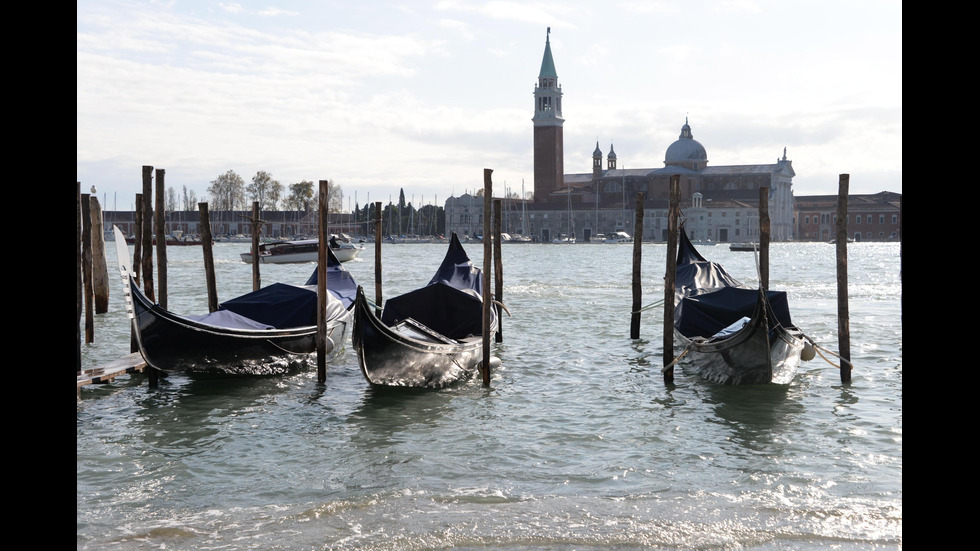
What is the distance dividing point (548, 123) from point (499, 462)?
65746 millimetres

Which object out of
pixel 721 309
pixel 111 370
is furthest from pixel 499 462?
pixel 721 309

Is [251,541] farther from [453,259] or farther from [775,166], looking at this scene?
[775,166]

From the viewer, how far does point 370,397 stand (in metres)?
7.16

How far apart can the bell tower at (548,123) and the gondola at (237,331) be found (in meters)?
61.7

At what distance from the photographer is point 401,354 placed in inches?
282

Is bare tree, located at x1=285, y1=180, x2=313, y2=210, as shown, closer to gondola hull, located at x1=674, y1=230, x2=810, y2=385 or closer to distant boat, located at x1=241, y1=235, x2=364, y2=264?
distant boat, located at x1=241, y1=235, x2=364, y2=264

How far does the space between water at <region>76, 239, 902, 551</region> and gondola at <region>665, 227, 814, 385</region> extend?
6.6 inches

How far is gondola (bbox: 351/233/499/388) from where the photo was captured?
23.2 feet

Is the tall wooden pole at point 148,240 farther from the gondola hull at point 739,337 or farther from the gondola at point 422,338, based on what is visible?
the gondola hull at point 739,337

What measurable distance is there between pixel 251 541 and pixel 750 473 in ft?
9.59

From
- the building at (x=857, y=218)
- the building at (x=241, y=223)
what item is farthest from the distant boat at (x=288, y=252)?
the building at (x=857, y=218)

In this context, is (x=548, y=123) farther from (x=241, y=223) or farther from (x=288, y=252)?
(x=288, y=252)

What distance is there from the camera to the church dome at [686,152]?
74000 mm

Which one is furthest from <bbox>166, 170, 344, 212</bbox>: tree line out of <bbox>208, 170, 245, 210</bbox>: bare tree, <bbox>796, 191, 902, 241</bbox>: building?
<bbox>796, 191, 902, 241</bbox>: building
